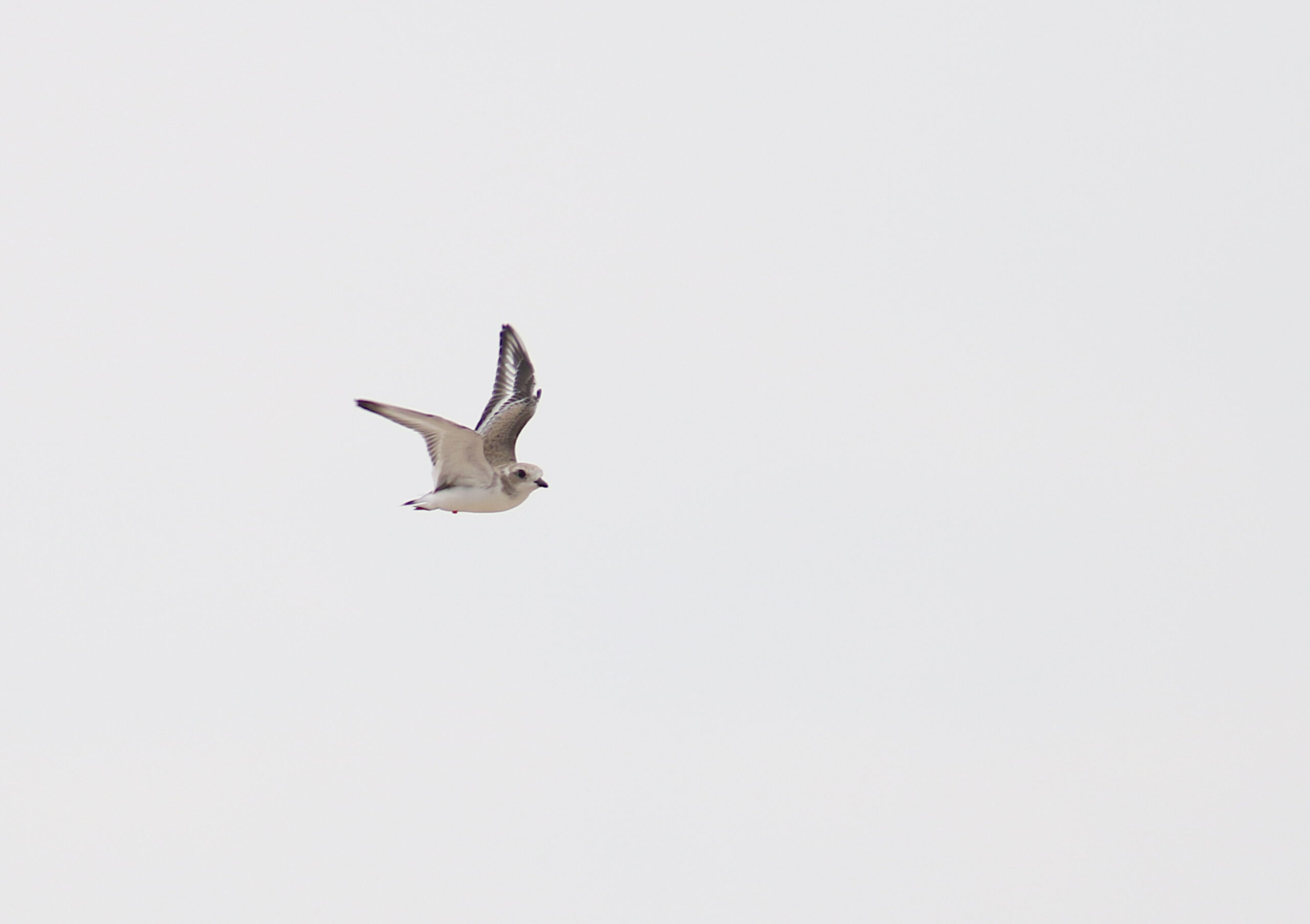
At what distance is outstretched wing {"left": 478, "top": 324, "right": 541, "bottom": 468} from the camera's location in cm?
3447

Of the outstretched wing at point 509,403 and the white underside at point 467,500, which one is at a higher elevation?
the outstretched wing at point 509,403

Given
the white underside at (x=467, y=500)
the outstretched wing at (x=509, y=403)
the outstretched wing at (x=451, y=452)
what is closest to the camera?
the outstretched wing at (x=451, y=452)

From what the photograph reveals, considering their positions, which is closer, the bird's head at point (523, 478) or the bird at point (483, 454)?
the bird at point (483, 454)

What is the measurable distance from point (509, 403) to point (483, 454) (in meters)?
4.15

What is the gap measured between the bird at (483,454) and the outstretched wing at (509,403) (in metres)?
0.01

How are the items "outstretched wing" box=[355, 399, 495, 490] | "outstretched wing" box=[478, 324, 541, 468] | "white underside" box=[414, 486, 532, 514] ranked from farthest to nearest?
1. "outstretched wing" box=[478, 324, 541, 468]
2. "white underside" box=[414, 486, 532, 514]
3. "outstretched wing" box=[355, 399, 495, 490]

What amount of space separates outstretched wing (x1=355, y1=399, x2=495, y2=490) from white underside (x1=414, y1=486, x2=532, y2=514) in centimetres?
12

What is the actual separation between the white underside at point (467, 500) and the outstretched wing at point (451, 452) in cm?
12

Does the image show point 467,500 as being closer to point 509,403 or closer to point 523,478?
point 523,478

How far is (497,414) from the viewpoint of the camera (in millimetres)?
35438

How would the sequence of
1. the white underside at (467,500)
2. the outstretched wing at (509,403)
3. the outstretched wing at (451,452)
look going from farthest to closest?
the outstretched wing at (509,403) → the white underside at (467,500) → the outstretched wing at (451,452)

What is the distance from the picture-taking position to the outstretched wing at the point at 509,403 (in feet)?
113

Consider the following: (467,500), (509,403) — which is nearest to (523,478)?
(467,500)

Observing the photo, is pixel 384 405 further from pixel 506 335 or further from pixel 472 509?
pixel 506 335
